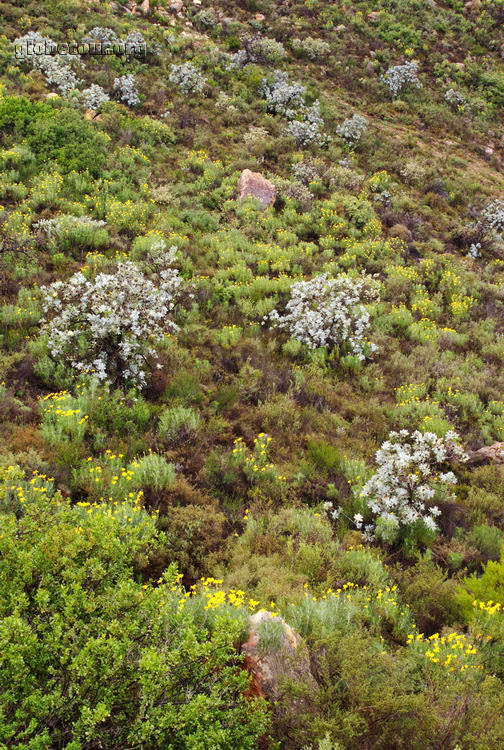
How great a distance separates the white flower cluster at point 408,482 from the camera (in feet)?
18.3

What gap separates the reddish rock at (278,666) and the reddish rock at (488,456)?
4.77m

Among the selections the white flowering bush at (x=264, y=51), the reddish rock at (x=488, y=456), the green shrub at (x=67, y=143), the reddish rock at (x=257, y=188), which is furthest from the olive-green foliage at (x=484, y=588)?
the white flowering bush at (x=264, y=51)

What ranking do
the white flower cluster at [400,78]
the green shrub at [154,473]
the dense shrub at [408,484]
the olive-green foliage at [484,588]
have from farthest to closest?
the white flower cluster at [400,78], the dense shrub at [408,484], the green shrub at [154,473], the olive-green foliage at [484,588]

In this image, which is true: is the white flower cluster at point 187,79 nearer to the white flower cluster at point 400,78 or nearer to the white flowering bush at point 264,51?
the white flowering bush at point 264,51

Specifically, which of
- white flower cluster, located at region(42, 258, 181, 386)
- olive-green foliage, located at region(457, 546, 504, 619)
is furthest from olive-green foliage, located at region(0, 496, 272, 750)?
white flower cluster, located at region(42, 258, 181, 386)

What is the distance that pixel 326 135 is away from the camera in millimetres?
18469

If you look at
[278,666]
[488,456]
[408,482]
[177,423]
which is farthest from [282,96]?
[278,666]

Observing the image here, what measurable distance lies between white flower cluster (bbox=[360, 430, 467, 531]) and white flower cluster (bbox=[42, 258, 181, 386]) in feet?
11.8

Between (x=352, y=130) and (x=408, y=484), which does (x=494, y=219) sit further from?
(x=408, y=484)

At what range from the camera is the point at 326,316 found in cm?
948

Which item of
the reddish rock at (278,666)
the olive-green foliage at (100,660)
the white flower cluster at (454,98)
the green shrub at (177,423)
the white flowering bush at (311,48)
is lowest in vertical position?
the green shrub at (177,423)

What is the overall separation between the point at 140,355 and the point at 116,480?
248 cm

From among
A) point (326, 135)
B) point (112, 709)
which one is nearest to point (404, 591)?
point (112, 709)

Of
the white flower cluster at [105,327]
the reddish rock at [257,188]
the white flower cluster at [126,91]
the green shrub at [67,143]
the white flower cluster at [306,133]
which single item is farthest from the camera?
the white flower cluster at [306,133]
